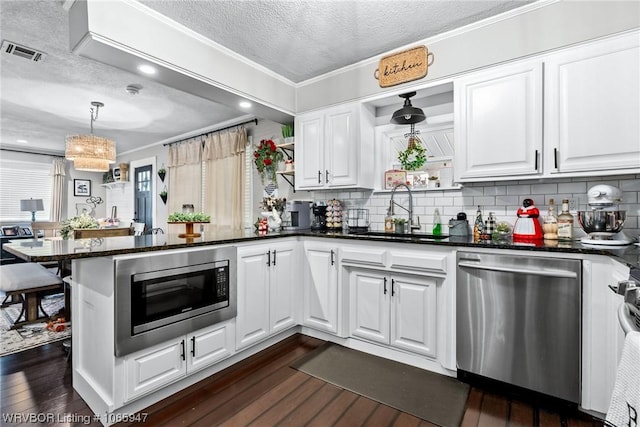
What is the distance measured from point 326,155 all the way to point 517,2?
1873 millimetres

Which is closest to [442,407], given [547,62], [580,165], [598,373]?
[598,373]

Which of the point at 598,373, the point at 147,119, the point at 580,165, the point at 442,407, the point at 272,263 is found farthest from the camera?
the point at 147,119

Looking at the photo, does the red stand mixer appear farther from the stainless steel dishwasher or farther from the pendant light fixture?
the pendant light fixture

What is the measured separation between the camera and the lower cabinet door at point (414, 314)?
2.23m

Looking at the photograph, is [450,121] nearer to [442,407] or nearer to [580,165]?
[580,165]

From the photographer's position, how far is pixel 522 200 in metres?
2.44

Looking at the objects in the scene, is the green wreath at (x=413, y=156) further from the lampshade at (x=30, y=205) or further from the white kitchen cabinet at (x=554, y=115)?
the lampshade at (x=30, y=205)

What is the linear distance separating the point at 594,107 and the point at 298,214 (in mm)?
2467

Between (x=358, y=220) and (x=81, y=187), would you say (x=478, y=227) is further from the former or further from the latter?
(x=81, y=187)

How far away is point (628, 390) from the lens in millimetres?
775

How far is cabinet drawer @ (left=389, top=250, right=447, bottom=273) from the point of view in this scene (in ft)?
7.09

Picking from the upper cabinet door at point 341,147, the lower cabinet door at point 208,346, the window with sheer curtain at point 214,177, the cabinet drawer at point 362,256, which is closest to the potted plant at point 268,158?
the window with sheer curtain at point 214,177

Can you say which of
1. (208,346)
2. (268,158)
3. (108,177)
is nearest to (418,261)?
(208,346)

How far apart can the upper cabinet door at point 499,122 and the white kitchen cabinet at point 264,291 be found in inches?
64.0
